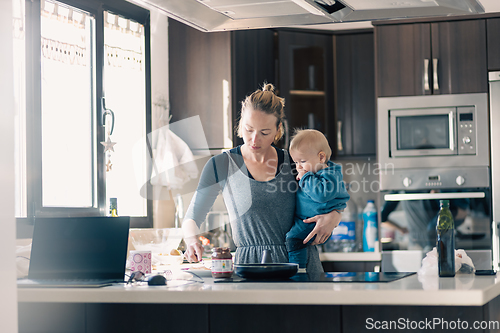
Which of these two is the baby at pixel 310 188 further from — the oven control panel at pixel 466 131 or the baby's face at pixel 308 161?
the oven control panel at pixel 466 131

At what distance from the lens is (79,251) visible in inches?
66.9

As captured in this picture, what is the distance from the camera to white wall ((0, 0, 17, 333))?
1334 mm

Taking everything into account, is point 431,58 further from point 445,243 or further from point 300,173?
point 445,243

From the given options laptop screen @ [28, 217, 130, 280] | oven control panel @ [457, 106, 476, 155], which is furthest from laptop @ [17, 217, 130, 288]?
oven control panel @ [457, 106, 476, 155]

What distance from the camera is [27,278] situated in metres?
1.75

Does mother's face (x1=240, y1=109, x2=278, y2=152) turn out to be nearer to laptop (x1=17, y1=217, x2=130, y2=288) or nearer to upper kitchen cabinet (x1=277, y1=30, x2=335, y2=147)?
laptop (x1=17, y1=217, x2=130, y2=288)

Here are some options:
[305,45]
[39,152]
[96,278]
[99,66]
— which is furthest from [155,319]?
[305,45]

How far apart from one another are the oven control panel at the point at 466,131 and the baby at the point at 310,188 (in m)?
1.57

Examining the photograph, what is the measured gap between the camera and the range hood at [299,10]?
1.79 meters

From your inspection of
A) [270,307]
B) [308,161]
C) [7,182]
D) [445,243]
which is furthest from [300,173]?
[7,182]

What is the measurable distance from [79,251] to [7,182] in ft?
1.34

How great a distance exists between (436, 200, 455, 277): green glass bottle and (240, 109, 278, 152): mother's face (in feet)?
2.29
